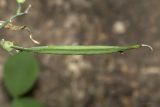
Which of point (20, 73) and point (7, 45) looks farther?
point (20, 73)

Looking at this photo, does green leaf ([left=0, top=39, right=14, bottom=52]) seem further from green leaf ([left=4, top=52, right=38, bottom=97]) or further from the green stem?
green leaf ([left=4, top=52, right=38, bottom=97])

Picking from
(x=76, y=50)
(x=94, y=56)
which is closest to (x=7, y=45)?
(x=76, y=50)

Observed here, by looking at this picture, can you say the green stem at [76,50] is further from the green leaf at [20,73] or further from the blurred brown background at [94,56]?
Result: the blurred brown background at [94,56]

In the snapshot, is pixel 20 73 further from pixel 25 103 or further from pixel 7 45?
pixel 7 45

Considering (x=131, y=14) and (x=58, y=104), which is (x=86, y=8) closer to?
(x=131, y=14)

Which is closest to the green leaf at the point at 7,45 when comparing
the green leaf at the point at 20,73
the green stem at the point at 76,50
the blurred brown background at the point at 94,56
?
the green stem at the point at 76,50

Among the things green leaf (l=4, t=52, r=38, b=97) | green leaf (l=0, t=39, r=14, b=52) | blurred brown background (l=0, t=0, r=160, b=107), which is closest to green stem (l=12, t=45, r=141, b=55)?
green leaf (l=0, t=39, r=14, b=52)
